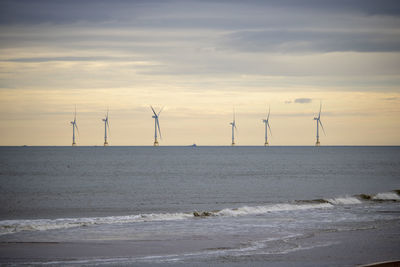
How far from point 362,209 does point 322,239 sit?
1746 centimetres

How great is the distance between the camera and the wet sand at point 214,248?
21875 millimetres

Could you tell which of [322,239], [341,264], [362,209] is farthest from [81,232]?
[362,209]

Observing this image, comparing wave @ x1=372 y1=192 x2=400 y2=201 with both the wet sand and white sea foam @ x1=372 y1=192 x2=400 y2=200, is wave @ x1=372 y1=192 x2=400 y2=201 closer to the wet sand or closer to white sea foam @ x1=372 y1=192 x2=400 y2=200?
white sea foam @ x1=372 y1=192 x2=400 y2=200

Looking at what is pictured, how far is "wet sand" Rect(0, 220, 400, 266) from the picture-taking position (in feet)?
71.8

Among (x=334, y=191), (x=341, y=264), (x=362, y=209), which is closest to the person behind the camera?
(x=341, y=264)

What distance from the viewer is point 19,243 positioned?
87.8 feet

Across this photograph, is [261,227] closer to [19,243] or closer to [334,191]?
[19,243]

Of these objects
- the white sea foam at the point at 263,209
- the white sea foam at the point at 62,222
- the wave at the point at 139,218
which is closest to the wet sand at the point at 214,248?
the white sea foam at the point at 62,222

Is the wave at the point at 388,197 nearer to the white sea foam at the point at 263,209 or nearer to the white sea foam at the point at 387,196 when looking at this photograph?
the white sea foam at the point at 387,196

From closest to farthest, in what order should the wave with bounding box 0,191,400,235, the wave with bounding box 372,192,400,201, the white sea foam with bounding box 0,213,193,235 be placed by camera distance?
the white sea foam with bounding box 0,213,193,235 < the wave with bounding box 0,191,400,235 < the wave with bounding box 372,192,400,201

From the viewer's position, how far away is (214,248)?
2494cm

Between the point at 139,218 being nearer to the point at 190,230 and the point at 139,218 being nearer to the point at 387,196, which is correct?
the point at 190,230

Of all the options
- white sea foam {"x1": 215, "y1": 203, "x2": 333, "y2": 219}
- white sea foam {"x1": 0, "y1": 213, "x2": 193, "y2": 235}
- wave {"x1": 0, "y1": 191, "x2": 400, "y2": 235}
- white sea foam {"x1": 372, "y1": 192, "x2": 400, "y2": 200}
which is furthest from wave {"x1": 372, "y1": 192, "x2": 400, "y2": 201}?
white sea foam {"x1": 0, "y1": 213, "x2": 193, "y2": 235}

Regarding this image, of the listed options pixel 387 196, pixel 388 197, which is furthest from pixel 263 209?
pixel 387 196
